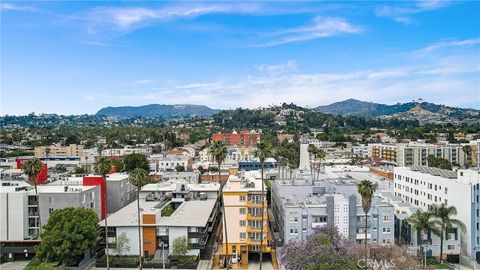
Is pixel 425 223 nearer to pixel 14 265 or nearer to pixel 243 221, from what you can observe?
pixel 243 221

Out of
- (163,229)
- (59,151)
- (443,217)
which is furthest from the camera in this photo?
(59,151)

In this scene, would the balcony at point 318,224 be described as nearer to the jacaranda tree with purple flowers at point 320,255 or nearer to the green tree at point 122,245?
the jacaranda tree with purple flowers at point 320,255

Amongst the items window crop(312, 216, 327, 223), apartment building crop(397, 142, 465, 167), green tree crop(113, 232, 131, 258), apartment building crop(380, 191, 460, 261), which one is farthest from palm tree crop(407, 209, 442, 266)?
apartment building crop(397, 142, 465, 167)

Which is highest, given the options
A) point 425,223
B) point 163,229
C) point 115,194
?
point 115,194

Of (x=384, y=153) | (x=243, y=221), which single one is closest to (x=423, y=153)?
(x=384, y=153)

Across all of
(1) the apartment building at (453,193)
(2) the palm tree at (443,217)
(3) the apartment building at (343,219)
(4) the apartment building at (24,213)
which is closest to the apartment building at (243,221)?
(3) the apartment building at (343,219)

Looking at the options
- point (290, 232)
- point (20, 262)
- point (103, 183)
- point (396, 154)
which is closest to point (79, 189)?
point (103, 183)

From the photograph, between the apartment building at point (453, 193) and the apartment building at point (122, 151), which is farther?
the apartment building at point (122, 151)

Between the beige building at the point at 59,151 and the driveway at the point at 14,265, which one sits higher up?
the beige building at the point at 59,151
